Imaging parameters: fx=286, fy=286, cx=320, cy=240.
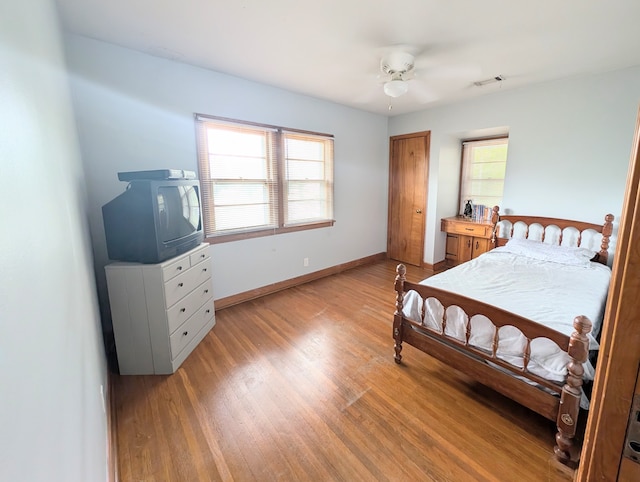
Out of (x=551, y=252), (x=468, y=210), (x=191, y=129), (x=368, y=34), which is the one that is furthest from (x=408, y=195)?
(x=191, y=129)

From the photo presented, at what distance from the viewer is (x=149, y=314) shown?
210cm

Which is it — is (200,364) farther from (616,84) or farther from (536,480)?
(616,84)

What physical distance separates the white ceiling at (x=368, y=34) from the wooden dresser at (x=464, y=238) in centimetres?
192

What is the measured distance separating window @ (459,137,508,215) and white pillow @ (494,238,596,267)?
1.23 meters

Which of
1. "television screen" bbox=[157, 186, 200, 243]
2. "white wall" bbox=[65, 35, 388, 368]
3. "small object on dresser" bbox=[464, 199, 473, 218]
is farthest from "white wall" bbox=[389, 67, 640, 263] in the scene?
"television screen" bbox=[157, 186, 200, 243]

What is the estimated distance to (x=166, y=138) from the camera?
2707 millimetres

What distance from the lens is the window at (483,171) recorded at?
429 centimetres

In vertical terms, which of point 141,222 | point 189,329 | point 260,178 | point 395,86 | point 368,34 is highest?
point 368,34

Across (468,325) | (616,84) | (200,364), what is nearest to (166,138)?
(200,364)

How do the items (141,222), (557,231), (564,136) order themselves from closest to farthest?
(141,222) → (564,136) → (557,231)

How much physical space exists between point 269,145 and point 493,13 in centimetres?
235

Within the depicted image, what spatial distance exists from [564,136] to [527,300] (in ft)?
7.75

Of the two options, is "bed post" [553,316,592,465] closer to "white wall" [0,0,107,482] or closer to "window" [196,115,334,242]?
"white wall" [0,0,107,482]

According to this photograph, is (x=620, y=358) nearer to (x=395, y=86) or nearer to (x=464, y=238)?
(x=395, y=86)
